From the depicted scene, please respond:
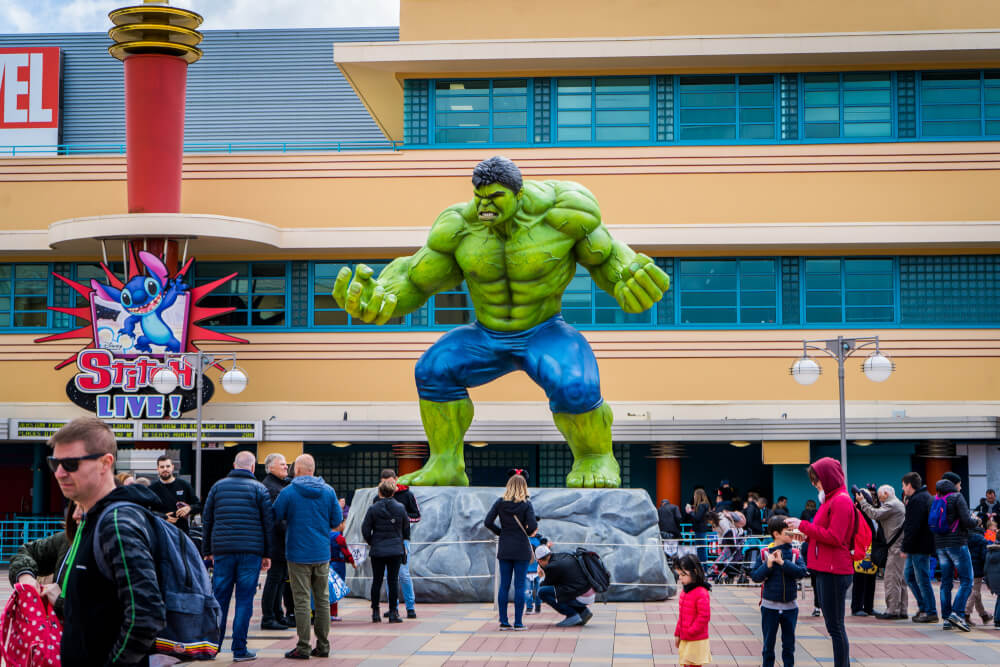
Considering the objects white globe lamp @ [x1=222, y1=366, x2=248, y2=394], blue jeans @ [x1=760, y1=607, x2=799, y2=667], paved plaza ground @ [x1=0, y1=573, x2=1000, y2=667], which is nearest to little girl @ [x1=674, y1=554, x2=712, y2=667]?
blue jeans @ [x1=760, y1=607, x2=799, y2=667]

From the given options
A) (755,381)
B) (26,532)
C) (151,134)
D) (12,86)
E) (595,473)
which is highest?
(12,86)

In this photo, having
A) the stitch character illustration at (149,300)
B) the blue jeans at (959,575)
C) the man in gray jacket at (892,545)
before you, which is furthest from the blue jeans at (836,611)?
the stitch character illustration at (149,300)

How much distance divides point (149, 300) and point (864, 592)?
16.1 metres

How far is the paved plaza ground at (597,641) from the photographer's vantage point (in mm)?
10305

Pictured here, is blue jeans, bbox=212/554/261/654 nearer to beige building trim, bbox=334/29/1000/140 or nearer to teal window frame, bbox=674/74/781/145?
beige building trim, bbox=334/29/1000/140

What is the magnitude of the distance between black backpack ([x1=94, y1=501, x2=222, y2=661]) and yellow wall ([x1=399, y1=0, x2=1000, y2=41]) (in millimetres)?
22236

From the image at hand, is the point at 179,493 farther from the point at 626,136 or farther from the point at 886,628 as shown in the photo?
the point at 626,136

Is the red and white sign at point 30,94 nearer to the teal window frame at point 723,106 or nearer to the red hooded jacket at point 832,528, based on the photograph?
the teal window frame at point 723,106

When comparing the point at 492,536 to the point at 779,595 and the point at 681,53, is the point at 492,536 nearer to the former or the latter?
the point at 779,595

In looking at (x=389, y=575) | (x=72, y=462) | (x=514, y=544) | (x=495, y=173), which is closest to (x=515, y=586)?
(x=514, y=544)

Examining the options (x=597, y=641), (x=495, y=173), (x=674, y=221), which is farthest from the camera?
(x=674, y=221)

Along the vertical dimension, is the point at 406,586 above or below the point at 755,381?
below

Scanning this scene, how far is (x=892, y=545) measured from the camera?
556 inches

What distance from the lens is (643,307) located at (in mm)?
13008
